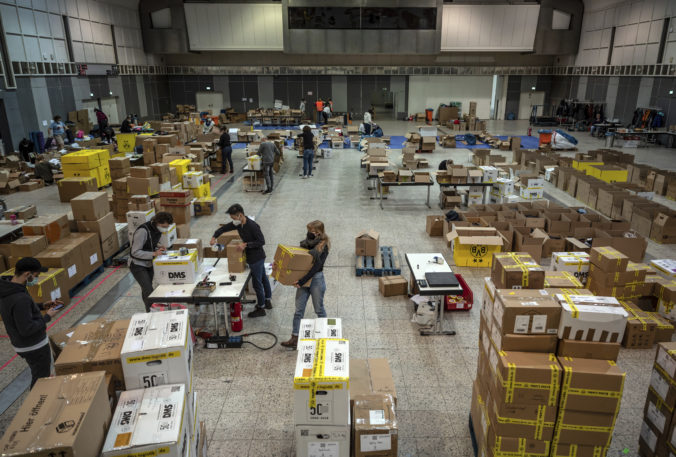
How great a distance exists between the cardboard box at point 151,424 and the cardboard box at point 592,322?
280 cm

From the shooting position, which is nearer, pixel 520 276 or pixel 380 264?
pixel 520 276

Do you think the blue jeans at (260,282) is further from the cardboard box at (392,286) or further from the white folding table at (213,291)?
the cardboard box at (392,286)

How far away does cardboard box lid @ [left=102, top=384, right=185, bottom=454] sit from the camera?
2.74 meters

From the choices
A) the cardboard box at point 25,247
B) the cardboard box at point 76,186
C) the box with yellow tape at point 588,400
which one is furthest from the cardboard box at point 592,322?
the cardboard box at point 76,186

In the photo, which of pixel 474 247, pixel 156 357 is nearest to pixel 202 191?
pixel 474 247

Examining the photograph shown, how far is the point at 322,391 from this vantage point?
326 cm

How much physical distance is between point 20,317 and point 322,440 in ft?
9.35

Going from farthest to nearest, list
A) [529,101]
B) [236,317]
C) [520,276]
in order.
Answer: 1. [529,101]
2. [236,317]
3. [520,276]

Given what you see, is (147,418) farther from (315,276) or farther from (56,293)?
(56,293)

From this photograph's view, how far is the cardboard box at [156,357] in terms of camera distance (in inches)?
124

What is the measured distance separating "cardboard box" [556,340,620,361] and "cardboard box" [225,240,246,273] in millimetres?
3868

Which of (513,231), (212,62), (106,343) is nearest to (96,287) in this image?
(106,343)

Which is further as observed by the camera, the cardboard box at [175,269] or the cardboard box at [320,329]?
the cardboard box at [175,269]

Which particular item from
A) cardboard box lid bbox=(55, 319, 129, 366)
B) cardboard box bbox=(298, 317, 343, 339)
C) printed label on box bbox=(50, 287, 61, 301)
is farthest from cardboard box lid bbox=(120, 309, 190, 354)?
printed label on box bbox=(50, 287, 61, 301)
